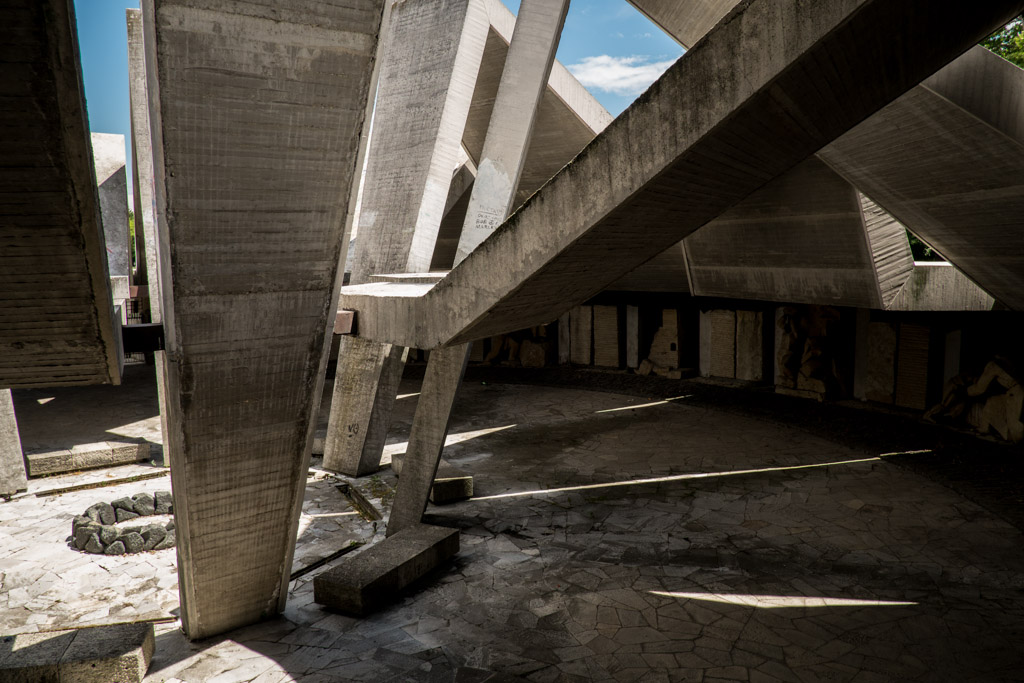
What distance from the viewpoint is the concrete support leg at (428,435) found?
331 inches

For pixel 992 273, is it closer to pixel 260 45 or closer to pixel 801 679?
pixel 801 679

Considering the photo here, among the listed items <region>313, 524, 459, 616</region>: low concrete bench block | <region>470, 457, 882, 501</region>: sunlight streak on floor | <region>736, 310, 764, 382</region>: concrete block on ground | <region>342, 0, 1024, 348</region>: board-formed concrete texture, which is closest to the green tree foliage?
<region>736, 310, 764, 382</region>: concrete block on ground

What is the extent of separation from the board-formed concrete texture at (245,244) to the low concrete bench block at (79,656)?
1.91 feet

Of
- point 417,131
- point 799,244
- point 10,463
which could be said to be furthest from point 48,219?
point 799,244

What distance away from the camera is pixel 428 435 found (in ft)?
28.2

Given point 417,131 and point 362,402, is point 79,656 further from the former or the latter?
point 417,131

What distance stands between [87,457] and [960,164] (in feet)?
42.9

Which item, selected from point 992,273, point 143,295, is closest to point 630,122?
point 992,273

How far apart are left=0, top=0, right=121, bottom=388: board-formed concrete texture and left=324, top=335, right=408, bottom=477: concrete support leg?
5.99 m

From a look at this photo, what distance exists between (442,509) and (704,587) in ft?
12.3

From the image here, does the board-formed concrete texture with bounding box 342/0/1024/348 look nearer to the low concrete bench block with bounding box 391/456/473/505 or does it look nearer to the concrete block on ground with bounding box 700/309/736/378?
the low concrete bench block with bounding box 391/456/473/505

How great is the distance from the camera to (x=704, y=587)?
22.7 feet

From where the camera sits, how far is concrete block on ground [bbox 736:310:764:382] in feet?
52.0

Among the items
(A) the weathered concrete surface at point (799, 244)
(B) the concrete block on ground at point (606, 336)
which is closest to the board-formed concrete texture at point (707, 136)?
(A) the weathered concrete surface at point (799, 244)
